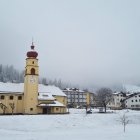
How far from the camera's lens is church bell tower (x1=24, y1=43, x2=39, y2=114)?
74.3 metres

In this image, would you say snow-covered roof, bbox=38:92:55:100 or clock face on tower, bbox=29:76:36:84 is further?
snow-covered roof, bbox=38:92:55:100

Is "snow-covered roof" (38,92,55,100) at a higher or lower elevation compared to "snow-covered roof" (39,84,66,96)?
lower

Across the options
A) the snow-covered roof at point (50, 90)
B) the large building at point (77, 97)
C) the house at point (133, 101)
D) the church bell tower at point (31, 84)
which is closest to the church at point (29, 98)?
the church bell tower at point (31, 84)

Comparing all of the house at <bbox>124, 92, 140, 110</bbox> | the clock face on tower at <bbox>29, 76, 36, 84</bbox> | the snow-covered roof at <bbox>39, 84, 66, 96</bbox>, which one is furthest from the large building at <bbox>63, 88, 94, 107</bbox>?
the clock face on tower at <bbox>29, 76, 36, 84</bbox>

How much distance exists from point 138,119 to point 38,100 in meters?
27.9

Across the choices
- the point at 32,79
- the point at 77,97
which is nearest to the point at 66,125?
the point at 32,79

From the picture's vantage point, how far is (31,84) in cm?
7531

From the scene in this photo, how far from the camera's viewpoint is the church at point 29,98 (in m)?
74.6

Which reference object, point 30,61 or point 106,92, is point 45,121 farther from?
point 106,92

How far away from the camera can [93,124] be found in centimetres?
5775

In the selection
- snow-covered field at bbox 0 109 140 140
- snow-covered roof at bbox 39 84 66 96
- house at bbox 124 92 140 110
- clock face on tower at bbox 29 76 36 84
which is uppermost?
clock face on tower at bbox 29 76 36 84

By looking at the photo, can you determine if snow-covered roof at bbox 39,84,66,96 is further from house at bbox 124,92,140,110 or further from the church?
house at bbox 124,92,140,110

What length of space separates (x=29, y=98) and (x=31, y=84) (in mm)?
3958

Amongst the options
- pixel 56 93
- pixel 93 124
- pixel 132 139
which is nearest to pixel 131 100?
pixel 56 93
